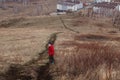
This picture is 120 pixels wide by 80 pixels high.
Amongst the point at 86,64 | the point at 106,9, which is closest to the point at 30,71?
the point at 86,64

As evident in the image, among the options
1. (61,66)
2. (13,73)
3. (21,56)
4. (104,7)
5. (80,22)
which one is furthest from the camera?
(104,7)

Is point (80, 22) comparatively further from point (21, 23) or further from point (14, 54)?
point (14, 54)

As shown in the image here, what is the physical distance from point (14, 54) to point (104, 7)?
137 m

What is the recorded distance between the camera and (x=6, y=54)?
37719mm

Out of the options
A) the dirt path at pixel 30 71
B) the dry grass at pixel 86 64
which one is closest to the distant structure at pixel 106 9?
the dry grass at pixel 86 64

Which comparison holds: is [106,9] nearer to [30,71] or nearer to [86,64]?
[86,64]

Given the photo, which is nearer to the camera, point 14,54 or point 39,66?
point 39,66

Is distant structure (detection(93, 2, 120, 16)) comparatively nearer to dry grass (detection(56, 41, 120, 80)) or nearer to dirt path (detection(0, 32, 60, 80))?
dry grass (detection(56, 41, 120, 80))

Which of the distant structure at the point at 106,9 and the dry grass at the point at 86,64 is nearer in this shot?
the dry grass at the point at 86,64

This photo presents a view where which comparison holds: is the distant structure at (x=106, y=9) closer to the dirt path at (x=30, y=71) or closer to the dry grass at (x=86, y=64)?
the dry grass at (x=86, y=64)

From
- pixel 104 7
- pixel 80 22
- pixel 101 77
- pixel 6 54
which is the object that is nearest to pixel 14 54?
pixel 6 54

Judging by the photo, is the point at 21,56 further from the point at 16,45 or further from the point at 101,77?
the point at 101,77

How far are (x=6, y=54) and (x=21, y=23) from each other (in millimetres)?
68749

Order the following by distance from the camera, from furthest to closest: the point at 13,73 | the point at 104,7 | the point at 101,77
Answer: the point at 104,7 < the point at 13,73 < the point at 101,77
